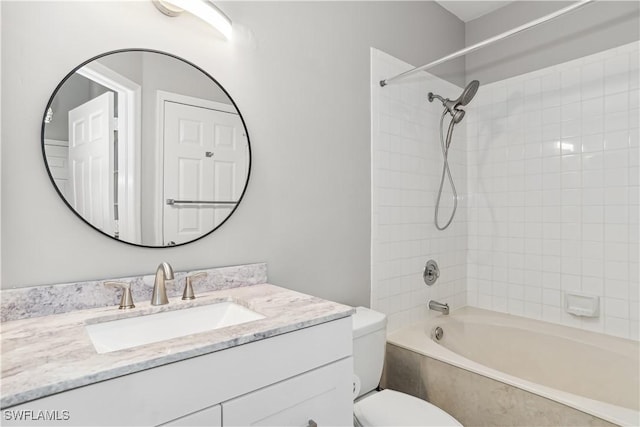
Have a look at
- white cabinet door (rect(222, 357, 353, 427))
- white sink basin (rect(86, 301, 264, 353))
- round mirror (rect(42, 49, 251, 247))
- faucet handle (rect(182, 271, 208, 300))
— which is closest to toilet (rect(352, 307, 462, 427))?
white cabinet door (rect(222, 357, 353, 427))

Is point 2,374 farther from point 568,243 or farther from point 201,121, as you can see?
point 568,243

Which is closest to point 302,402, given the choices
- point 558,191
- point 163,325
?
point 163,325

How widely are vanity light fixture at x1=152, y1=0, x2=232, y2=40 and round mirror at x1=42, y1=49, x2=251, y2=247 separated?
155mm

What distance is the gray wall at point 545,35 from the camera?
2.03 m

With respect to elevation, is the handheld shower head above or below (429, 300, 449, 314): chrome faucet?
above

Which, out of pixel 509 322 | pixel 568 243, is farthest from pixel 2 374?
pixel 568 243

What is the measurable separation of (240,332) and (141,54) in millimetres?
991

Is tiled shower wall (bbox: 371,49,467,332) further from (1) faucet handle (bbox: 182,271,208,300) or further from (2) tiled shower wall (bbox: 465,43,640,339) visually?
(1) faucet handle (bbox: 182,271,208,300)

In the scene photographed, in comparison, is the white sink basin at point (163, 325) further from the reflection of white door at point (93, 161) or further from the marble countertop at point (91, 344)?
the reflection of white door at point (93, 161)

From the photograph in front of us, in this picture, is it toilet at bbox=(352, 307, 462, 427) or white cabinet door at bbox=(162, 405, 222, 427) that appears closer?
white cabinet door at bbox=(162, 405, 222, 427)

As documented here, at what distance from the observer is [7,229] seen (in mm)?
1027

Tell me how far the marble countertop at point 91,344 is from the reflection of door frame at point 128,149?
0.90 ft

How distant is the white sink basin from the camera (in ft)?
3.32

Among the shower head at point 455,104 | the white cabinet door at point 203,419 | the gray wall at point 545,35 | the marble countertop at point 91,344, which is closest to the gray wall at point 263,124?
the marble countertop at point 91,344
